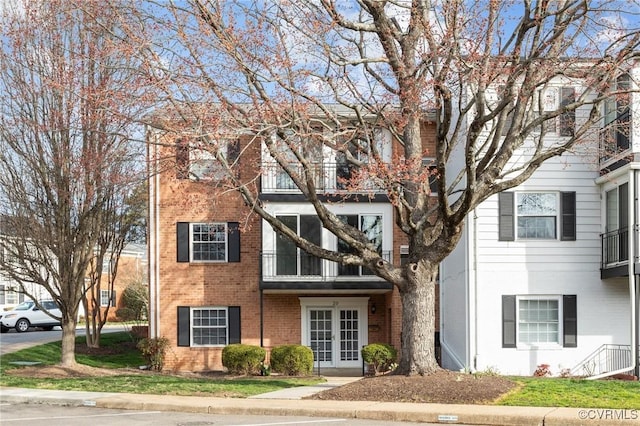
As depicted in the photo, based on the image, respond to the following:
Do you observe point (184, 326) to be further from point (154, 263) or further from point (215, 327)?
point (154, 263)

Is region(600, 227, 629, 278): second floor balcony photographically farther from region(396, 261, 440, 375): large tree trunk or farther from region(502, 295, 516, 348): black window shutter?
region(396, 261, 440, 375): large tree trunk

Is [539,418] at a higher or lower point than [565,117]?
lower

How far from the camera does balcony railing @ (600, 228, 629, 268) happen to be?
2409cm

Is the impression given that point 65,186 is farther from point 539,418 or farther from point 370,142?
point 539,418

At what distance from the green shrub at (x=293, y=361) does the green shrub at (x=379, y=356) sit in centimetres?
171

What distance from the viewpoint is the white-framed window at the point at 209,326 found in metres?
29.2

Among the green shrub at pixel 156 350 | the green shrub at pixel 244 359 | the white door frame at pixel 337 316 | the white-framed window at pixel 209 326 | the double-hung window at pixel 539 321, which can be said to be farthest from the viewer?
the white door frame at pixel 337 316

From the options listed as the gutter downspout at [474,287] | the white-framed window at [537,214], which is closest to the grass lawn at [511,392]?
the gutter downspout at [474,287]

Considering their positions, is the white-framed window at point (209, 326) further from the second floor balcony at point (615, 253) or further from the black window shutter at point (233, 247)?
the second floor balcony at point (615, 253)

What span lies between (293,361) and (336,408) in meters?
11.9

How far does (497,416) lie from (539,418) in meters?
0.63

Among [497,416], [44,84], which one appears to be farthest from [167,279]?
[497,416]

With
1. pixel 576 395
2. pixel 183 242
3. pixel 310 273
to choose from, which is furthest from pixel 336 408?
pixel 183 242

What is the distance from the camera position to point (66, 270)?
24.7 m
